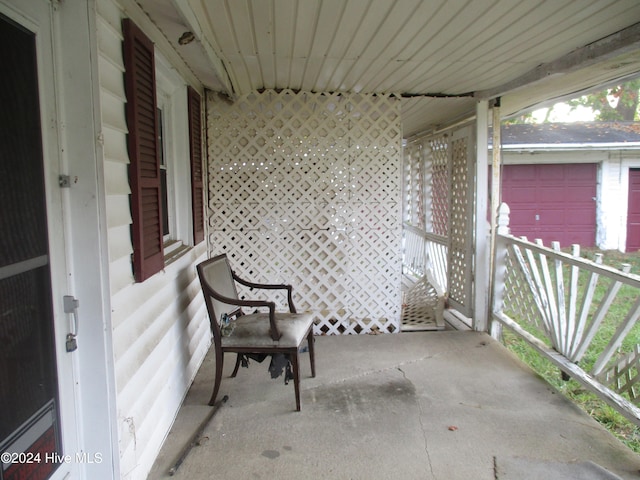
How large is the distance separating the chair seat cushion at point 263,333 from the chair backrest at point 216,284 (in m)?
0.15

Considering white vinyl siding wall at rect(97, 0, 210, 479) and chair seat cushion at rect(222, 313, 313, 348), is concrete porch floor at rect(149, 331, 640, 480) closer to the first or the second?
white vinyl siding wall at rect(97, 0, 210, 479)

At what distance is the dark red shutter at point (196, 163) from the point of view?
3.57 m

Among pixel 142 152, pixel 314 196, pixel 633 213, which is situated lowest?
pixel 633 213

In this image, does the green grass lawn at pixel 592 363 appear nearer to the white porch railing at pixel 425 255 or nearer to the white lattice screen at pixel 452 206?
the white lattice screen at pixel 452 206

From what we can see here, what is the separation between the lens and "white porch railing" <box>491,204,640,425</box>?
2641mm

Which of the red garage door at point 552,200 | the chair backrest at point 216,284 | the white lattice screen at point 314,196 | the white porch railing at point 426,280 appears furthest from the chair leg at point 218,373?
the red garage door at point 552,200

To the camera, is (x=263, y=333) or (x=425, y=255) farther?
(x=425, y=255)

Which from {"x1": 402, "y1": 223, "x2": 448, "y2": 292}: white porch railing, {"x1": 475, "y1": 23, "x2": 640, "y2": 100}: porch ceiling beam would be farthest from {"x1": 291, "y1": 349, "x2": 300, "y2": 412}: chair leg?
{"x1": 402, "y1": 223, "x2": 448, "y2": 292}: white porch railing

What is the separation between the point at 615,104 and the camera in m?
17.5

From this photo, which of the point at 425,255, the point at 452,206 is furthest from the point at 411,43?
the point at 425,255

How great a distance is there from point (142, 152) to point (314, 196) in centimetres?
240

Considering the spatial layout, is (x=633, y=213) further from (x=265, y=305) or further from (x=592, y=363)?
(x=265, y=305)

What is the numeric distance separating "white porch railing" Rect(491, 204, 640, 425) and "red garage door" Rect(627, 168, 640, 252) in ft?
21.7

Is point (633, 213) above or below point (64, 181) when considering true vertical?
below
